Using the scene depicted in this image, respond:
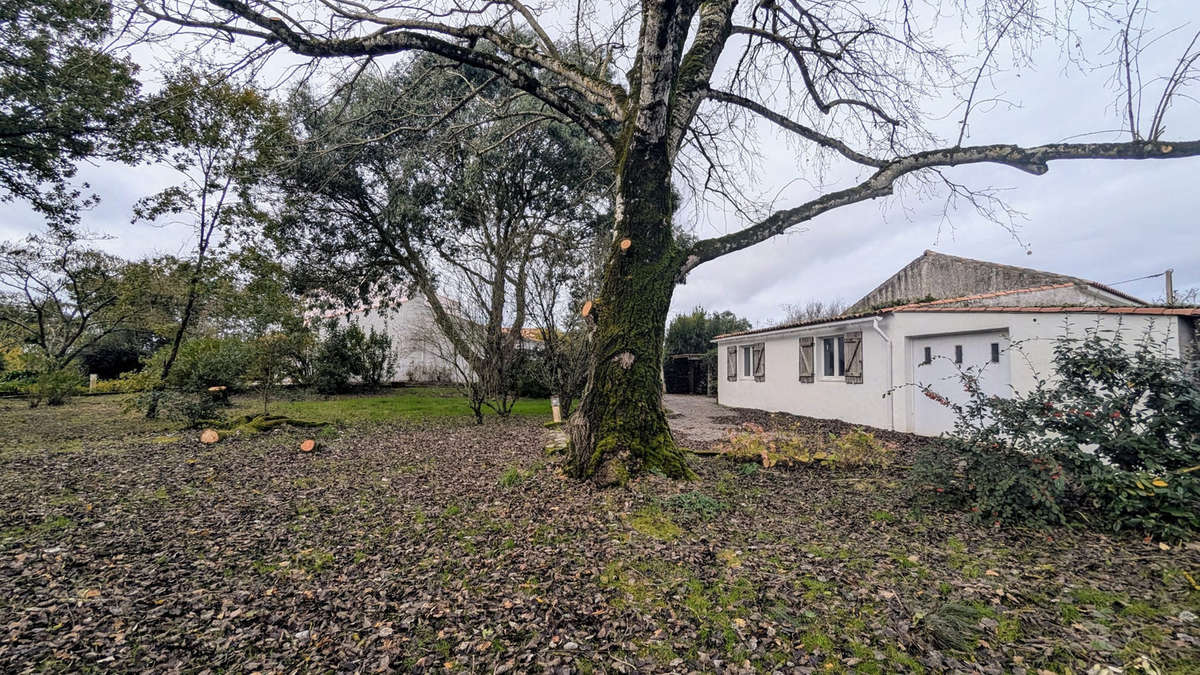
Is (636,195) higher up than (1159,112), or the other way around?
(1159,112)

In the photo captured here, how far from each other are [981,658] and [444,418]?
32.9ft

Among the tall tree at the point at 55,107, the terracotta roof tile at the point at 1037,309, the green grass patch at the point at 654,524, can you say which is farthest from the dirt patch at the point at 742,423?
the tall tree at the point at 55,107

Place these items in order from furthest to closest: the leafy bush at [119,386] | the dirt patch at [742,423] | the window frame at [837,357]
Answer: the leafy bush at [119,386], the window frame at [837,357], the dirt patch at [742,423]

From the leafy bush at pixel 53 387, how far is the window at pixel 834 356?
62.5 feet

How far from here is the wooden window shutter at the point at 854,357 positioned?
1013 centimetres

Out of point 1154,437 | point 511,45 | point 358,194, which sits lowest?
point 1154,437

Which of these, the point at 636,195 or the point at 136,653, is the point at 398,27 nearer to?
the point at 636,195

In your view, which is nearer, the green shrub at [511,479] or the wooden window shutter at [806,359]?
the green shrub at [511,479]

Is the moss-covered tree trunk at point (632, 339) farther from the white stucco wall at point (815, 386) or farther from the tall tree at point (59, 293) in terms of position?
the tall tree at point (59, 293)

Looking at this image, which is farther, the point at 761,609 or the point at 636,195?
the point at 636,195

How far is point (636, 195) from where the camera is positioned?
13.9 feet

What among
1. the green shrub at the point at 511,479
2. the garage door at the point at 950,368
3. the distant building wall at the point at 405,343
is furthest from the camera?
the distant building wall at the point at 405,343

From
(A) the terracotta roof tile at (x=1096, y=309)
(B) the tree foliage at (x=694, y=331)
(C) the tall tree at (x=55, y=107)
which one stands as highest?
(C) the tall tree at (x=55, y=107)

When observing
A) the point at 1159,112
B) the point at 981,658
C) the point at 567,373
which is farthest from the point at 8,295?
the point at 1159,112
